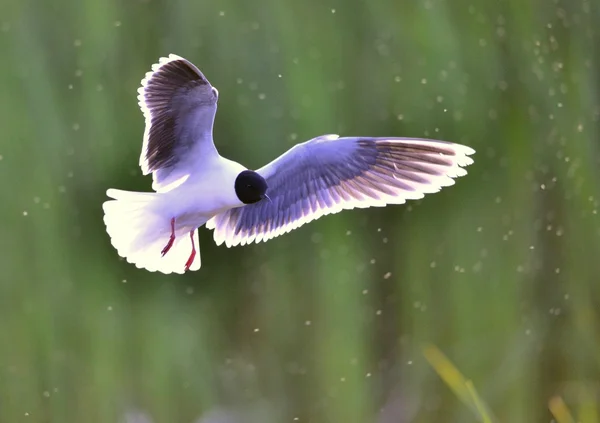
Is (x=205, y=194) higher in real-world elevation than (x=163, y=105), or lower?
lower

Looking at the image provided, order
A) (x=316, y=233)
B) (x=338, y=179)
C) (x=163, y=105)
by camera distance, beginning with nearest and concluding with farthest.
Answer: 1. (x=163, y=105)
2. (x=338, y=179)
3. (x=316, y=233)

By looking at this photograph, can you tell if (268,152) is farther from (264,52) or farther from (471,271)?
(471,271)

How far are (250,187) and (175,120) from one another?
0.13 m

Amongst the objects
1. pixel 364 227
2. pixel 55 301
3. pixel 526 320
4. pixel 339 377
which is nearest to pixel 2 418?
pixel 55 301

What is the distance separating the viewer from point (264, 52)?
124cm

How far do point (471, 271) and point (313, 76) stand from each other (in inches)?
17.3

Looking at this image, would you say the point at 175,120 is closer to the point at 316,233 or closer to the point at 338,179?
the point at 338,179

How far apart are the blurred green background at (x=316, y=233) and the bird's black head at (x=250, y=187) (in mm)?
188

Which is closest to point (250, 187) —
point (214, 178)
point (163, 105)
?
point (214, 178)

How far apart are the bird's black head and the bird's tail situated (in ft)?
0.34

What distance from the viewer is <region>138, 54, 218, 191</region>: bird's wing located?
0.99 meters

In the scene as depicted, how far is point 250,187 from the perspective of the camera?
3.41 ft

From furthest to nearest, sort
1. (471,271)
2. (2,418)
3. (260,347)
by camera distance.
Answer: (471,271)
(260,347)
(2,418)

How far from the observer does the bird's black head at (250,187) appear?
1.04 metres
